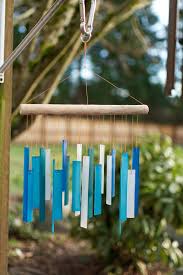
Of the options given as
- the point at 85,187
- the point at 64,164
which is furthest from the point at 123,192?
the point at 64,164

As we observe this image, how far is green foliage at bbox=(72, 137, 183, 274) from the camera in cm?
485

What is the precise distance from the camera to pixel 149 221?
16.0 feet

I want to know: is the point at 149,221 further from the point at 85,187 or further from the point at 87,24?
the point at 87,24

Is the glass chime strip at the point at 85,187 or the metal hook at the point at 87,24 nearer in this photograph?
the metal hook at the point at 87,24

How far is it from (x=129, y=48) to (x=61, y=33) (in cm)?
271

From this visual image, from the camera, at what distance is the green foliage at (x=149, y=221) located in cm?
485

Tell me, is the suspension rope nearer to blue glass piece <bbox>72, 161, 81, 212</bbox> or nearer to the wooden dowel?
the wooden dowel

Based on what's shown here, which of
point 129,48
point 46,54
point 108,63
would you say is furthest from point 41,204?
point 108,63

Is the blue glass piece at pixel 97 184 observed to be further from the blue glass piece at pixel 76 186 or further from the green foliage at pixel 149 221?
the green foliage at pixel 149 221

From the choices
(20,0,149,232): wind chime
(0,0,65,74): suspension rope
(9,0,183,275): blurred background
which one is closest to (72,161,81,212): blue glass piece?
(20,0,149,232): wind chime

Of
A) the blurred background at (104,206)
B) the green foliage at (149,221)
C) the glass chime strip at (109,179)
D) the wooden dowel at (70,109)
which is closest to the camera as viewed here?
the wooden dowel at (70,109)

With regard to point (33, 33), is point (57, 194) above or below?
below

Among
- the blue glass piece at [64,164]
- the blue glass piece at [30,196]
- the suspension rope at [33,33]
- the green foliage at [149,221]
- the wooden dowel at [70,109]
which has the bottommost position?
the green foliage at [149,221]

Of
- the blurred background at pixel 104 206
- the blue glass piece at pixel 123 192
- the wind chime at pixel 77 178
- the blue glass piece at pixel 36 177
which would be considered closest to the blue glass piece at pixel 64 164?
the wind chime at pixel 77 178
